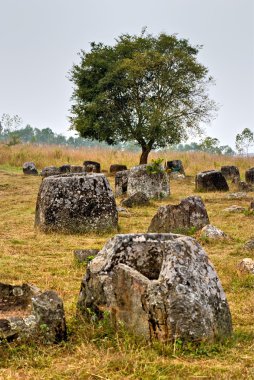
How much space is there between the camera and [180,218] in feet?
32.8

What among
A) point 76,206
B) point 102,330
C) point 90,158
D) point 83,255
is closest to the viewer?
point 102,330

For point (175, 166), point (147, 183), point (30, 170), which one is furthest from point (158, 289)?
point (30, 170)

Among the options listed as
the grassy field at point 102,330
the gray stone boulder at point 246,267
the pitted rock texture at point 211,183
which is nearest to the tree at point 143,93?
the pitted rock texture at point 211,183

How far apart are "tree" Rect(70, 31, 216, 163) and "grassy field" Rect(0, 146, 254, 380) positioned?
17.7 meters

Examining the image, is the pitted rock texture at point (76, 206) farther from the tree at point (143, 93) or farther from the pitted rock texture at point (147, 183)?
the tree at point (143, 93)

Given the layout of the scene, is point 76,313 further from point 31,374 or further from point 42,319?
point 31,374

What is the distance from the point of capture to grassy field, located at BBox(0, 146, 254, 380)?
356cm

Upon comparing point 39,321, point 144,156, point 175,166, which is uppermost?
point 144,156

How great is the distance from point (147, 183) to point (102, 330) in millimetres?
12678

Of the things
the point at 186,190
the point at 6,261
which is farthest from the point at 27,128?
the point at 6,261

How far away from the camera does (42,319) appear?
13.1 ft

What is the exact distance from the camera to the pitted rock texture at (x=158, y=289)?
398 cm

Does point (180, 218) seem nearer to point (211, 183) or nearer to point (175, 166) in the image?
point (211, 183)

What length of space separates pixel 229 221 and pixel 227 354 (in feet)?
26.9
